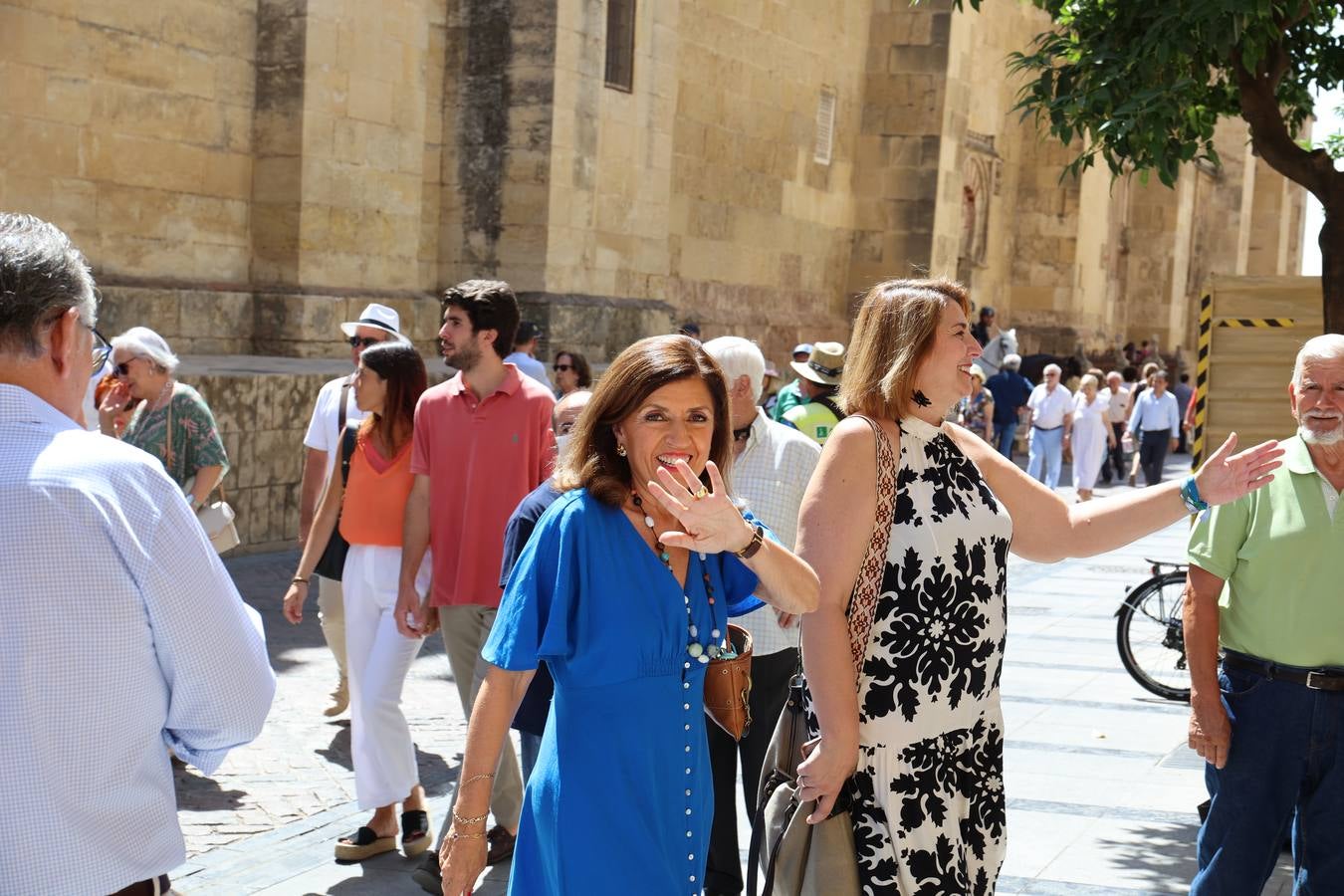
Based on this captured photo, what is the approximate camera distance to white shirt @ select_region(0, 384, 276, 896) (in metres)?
2.44

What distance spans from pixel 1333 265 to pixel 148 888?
18.6 ft

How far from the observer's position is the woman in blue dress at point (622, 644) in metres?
3.10

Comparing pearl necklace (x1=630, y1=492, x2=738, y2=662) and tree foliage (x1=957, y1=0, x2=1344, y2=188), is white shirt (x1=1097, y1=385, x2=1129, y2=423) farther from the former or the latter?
pearl necklace (x1=630, y1=492, x2=738, y2=662)

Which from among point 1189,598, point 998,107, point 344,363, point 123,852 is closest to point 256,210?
point 344,363

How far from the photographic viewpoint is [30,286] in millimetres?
2525

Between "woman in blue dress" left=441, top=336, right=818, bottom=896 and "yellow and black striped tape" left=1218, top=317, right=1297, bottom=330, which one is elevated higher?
"yellow and black striped tape" left=1218, top=317, right=1297, bottom=330

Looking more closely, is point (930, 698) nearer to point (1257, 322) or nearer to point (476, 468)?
point (476, 468)

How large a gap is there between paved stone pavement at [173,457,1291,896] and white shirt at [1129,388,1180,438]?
1177 centimetres

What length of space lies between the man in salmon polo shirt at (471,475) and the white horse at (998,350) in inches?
669

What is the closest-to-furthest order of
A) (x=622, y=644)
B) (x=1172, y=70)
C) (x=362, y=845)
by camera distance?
(x=622, y=644) → (x=362, y=845) → (x=1172, y=70)

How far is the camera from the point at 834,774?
136 inches

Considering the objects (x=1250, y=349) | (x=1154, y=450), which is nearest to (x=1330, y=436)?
(x=1250, y=349)

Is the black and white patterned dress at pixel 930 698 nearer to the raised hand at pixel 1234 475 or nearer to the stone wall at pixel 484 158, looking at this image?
the raised hand at pixel 1234 475

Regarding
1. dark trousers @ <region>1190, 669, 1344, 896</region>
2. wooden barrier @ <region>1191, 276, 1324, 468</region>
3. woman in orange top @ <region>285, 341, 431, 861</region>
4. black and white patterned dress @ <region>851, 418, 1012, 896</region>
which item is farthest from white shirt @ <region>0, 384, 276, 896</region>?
wooden barrier @ <region>1191, 276, 1324, 468</region>
